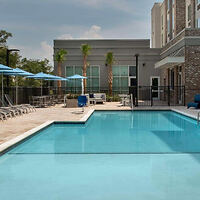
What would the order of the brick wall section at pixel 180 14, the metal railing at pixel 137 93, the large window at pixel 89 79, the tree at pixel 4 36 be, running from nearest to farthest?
1. the metal railing at pixel 137 93
2. the brick wall section at pixel 180 14
3. the large window at pixel 89 79
4. the tree at pixel 4 36

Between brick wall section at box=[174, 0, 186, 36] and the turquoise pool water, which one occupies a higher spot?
brick wall section at box=[174, 0, 186, 36]

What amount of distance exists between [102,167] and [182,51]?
15.7 meters

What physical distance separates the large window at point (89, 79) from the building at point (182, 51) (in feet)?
21.0

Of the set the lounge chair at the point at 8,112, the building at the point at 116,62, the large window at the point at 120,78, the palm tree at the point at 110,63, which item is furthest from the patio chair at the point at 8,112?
the large window at the point at 120,78

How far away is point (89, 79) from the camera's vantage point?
1215 inches

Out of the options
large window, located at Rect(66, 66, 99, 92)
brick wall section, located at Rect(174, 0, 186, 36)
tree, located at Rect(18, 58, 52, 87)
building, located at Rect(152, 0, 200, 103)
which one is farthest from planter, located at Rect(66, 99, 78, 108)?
tree, located at Rect(18, 58, 52, 87)

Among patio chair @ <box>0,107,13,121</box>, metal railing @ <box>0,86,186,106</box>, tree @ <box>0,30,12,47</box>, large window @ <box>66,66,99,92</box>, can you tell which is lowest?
patio chair @ <box>0,107,13,121</box>

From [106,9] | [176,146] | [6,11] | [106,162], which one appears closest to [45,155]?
[106,162]

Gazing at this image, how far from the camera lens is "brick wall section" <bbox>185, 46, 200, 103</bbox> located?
19.4m

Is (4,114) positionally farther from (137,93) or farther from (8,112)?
(137,93)

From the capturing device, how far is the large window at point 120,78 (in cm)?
3066

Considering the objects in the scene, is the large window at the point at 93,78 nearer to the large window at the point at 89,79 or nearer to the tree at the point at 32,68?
the large window at the point at 89,79

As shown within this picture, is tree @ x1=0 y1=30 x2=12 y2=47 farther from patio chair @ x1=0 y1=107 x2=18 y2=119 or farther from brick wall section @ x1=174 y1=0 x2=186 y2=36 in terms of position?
patio chair @ x1=0 y1=107 x2=18 y2=119

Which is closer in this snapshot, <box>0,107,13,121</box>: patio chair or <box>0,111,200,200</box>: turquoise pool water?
<box>0,111,200,200</box>: turquoise pool water
